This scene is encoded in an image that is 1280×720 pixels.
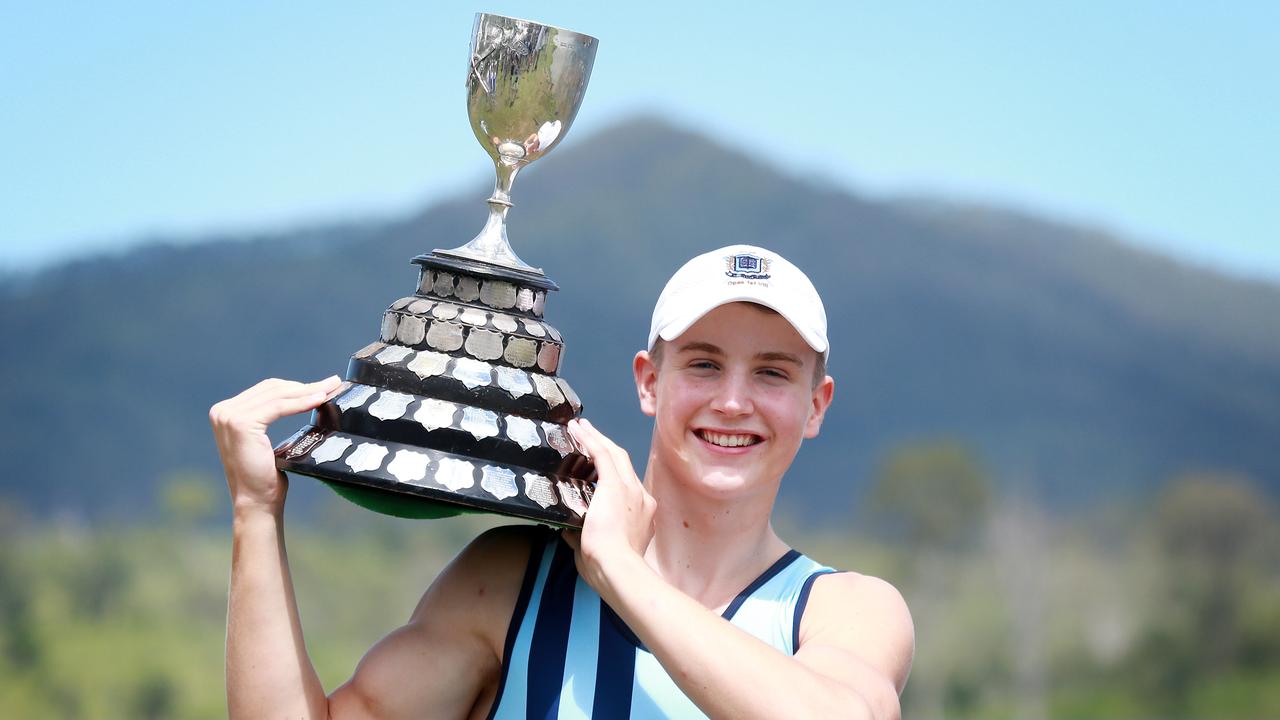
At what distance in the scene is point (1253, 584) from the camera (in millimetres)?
52469

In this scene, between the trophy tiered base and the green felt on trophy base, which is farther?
the green felt on trophy base

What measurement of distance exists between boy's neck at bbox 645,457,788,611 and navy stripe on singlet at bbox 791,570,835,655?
107 millimetres

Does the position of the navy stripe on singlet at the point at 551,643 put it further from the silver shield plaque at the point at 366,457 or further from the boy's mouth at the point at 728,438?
the silver shield plaque at the point at 366,457

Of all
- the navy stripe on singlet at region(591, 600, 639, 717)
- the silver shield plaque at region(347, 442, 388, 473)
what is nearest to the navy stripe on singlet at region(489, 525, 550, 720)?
the navy stripe on singlet at region(591, 600, 639, 717)

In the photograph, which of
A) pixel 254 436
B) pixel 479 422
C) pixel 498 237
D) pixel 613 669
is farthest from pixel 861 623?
pixel 254 436

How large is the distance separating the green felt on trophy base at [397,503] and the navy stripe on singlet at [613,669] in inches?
14.6

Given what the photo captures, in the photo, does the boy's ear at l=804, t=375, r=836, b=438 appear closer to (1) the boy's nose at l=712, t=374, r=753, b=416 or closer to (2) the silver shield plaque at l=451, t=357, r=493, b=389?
(1) the boy's nose at l=712, t=374, r=753, b=416

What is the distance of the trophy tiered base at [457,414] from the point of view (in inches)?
113

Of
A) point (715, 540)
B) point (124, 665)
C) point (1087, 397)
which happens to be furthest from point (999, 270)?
point (715, 540)

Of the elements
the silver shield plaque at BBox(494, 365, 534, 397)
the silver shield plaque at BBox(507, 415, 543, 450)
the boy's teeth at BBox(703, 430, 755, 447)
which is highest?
the silver shield plaque at BBox(494, 365, 534, 397)

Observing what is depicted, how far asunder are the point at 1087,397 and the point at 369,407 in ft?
254

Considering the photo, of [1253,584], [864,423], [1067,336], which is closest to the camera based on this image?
[1253,584]

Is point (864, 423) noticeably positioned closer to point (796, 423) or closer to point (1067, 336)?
point (1067, 336)

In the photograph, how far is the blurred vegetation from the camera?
4331 cm
